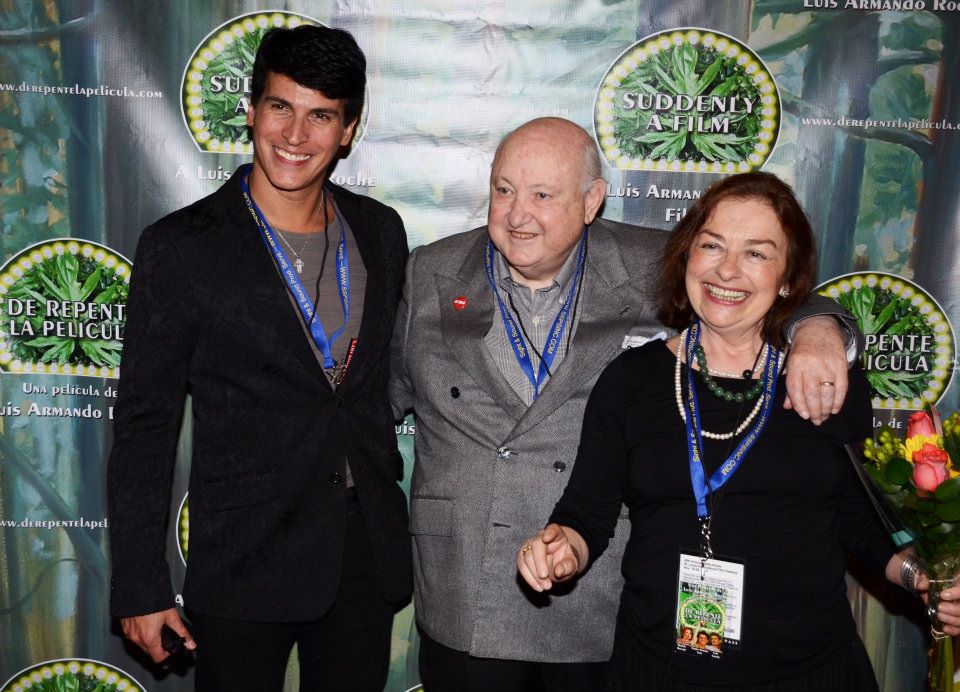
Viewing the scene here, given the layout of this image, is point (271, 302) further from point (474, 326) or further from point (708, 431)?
point (708, 431)

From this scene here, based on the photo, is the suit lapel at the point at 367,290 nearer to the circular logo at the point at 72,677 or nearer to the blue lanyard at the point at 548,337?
the blue lanyard at the point at 548,337

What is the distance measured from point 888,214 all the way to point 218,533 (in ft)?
8.26

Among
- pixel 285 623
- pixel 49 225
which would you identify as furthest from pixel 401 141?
pixel 285 623

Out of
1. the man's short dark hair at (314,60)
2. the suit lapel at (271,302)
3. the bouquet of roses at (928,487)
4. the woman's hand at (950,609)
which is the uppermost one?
the man's short dark hair at (314,60)

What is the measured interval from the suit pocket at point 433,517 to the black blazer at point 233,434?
11 centimetres

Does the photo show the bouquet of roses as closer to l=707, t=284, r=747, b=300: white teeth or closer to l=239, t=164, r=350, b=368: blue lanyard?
l=707, t=284, r=747, b=300: white teeth

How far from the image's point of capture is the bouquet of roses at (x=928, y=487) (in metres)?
1.76

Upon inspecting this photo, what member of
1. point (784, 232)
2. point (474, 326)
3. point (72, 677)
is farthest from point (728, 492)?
point (72, 677)

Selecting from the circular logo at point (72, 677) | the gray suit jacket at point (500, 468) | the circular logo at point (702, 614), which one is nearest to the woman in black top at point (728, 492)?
the circular logo at point (702, 614)

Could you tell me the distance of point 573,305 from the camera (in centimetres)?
246

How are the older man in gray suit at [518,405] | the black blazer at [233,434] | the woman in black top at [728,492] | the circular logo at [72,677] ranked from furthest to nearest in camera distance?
1. the circular logo at [72,677]
2. the older man in gray suit at [518,405]
3. the black blazer at [233,434]
4. the woman in black top at [728,492]

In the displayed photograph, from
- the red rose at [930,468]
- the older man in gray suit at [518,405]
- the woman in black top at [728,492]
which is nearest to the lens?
the red rose at [930,468]

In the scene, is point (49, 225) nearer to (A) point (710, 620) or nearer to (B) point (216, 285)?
(B) point (216, 285)

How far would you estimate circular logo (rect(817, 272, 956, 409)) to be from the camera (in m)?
3.18
